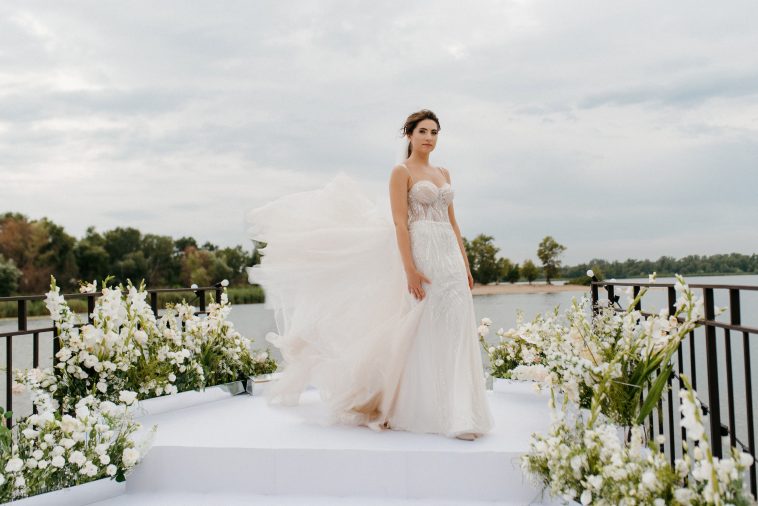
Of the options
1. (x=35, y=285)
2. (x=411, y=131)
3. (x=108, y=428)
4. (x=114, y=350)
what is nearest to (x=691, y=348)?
(x=411, y=131)

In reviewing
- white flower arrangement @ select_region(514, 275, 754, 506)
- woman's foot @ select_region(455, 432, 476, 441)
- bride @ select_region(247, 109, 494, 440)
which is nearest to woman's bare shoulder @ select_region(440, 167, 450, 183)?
bride @ select_region(247, 109, 494, 440)

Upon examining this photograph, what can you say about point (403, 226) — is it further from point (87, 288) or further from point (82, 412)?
point (87, 288)

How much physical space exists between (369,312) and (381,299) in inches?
5.0

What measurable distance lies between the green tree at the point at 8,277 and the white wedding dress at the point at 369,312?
21.5 metres

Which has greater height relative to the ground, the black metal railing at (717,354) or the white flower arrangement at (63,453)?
the black metal railing at (717,354)

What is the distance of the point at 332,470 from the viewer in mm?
3473

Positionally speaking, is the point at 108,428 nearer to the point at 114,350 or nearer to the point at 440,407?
the point at 114,350

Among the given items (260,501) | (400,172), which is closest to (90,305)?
(260,501)

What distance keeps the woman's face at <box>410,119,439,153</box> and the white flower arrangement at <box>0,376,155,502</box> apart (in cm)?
251

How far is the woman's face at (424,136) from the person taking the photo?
414 cm

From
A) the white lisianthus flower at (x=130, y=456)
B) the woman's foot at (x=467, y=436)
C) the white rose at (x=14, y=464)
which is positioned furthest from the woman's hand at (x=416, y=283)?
the white rose at (x=14, y=464)

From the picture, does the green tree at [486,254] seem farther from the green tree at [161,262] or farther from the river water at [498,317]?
the green tree at [161,262]

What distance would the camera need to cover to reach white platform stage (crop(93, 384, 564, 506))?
335 centimetres

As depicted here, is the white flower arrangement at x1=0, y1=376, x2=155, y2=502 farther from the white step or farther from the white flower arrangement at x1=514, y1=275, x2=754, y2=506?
the white flower arrangement at x1=514, y1=275, x2=754, y2=506
